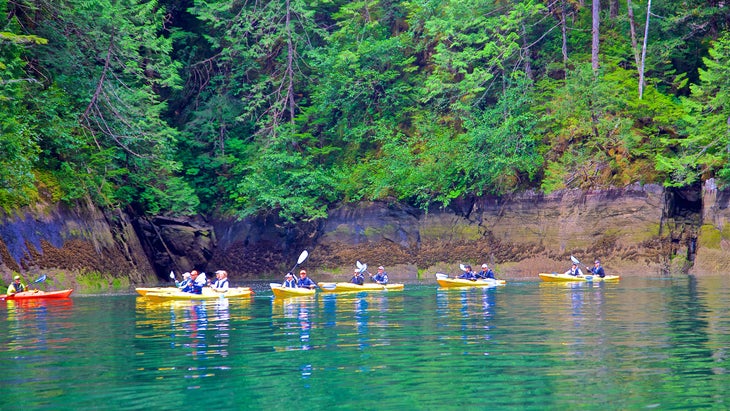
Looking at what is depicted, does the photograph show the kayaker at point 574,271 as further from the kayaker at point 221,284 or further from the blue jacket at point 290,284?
the kayaker at point 221,284

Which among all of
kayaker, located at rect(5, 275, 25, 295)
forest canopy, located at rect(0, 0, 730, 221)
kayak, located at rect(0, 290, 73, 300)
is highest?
forest canopy, located at rect(0, 0, 730, 221)

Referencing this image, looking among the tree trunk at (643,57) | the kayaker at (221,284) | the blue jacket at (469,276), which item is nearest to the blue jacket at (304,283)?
the kayaker at (221,284)

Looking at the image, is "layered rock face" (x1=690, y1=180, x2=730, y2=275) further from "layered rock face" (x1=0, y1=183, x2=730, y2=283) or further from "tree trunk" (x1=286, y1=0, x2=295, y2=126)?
"tree trunk" (x1=286, y1=0, x2=295, y2=126)

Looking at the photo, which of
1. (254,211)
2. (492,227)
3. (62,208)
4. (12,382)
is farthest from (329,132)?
(12,382)

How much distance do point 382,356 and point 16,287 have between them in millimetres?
20754

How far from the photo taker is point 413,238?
43.8 meters

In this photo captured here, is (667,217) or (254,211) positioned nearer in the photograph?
(667,217)

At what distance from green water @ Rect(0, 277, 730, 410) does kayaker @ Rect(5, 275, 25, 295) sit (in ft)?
16.3

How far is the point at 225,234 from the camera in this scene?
4800 centimetres

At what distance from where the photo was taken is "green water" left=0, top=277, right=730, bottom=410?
10094mm

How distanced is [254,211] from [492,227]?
41.8ft

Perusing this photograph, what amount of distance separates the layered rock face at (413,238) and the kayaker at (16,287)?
1.20 metres

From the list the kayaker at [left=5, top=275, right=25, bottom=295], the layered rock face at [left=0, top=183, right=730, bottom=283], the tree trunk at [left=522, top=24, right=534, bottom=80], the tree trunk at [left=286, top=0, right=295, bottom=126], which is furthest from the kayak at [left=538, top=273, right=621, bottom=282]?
the kayaker at [left=5, top=275, right=25, bottom=295]

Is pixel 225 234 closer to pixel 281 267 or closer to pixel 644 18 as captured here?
pixel 281 267
